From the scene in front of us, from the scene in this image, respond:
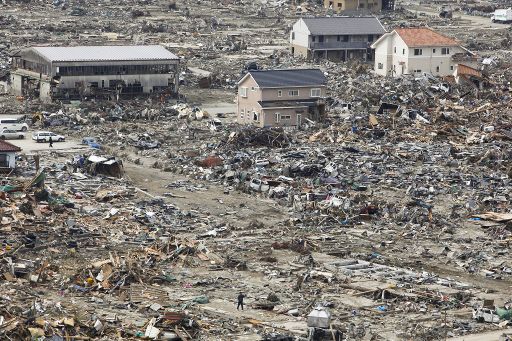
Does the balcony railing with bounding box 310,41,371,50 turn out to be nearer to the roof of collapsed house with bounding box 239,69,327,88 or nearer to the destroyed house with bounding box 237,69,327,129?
the roof of collapsed house with bounding box 239,69,327,88

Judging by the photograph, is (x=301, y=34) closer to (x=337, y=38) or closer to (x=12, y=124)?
(x=337, y=38)

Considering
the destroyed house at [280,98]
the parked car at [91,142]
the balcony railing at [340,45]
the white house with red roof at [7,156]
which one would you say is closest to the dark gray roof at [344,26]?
the balcony railing at [340,45]

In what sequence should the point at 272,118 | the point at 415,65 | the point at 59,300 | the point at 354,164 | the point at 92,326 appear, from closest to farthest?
the point at 92,326, the point at 59,300, the point at 354,164, the point at 272,118, the point at 415,65

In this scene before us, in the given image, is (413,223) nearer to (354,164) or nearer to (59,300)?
(354,164)

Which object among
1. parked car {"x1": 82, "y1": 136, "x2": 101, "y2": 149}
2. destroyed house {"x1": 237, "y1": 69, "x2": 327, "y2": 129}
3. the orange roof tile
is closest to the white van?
parked car {"x1": 82, "y1": 136, "x2": 101, "y2": 149}

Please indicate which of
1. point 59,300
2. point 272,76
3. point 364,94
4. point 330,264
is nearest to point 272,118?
point 272,76

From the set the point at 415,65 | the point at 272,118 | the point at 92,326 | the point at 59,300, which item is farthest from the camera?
the point at 415,65

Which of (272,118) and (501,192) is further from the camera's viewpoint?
(272,118)
